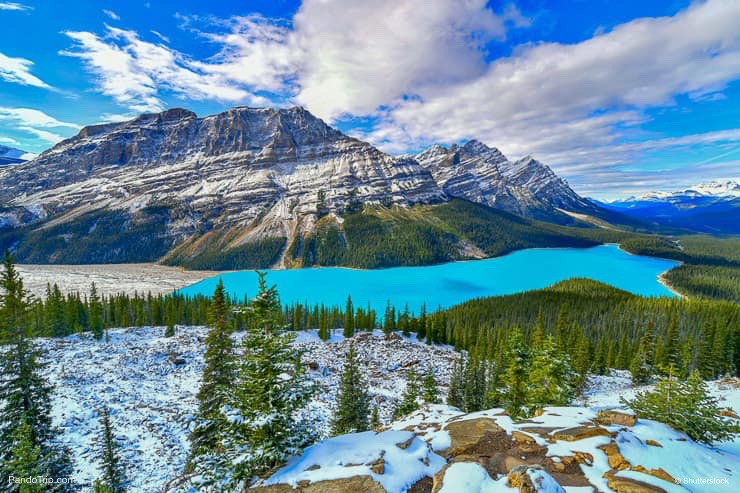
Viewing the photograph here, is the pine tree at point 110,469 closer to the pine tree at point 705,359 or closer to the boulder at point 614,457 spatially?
the boulder at point 614,457

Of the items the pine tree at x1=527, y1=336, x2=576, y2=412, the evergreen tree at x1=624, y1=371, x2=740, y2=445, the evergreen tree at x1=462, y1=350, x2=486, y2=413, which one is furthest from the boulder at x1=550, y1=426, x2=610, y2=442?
the evergreen tree at x1=462, y1=350, x2=486, y2=413

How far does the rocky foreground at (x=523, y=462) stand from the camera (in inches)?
364

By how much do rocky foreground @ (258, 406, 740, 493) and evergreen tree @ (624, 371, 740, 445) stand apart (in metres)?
0.87

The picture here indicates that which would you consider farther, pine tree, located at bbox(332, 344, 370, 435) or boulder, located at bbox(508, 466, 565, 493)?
pine tree, located at bbox(332, 344, 370, 435)

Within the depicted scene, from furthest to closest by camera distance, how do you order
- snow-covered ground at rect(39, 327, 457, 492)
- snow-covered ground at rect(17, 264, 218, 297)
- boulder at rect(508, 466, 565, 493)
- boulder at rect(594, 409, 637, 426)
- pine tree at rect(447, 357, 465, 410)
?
1. snow-covered ground at rect(17, 264, 218, 297)
2. pine tree at rect(447, 357, 465, 410)
3. snow-covered ground at rect(39, 327, 457, 492)
4. boulder at rect(594, 409, 637, 426)
5. boulder at rect(508, 466, 565, 493)

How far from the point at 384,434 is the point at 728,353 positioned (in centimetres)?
7907

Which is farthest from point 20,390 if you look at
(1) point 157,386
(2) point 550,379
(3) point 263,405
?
(2) point 550,379

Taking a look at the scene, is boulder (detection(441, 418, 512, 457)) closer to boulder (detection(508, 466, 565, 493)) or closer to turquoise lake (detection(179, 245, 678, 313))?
boulder (detection(508, 466, 565, 493))

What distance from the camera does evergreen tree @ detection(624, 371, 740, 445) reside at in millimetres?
12609

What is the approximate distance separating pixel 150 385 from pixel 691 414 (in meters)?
44.2

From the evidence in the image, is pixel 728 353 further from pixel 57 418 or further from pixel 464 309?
pixel 57 418

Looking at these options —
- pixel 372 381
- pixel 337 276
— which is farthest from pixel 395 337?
pixel 337 276

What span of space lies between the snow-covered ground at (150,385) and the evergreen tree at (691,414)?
15.8 metres

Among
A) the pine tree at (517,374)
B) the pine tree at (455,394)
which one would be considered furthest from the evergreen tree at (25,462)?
the pine tree at (455,394)
